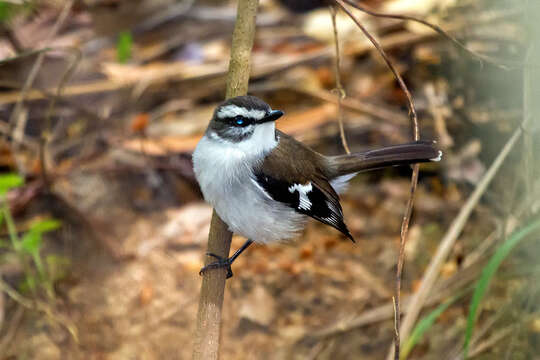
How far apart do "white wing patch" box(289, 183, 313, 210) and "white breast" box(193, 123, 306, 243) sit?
0.08 m

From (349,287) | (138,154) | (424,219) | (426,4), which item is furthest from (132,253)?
(426,4)

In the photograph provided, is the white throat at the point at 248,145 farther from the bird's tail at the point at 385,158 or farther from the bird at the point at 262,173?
the bird's tail at the point at 385,158

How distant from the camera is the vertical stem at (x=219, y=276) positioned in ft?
8.01

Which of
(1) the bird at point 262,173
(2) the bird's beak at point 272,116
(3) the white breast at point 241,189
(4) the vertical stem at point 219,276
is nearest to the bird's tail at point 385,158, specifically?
(1) the bird at point 262,173

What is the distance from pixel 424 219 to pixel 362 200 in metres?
0.58

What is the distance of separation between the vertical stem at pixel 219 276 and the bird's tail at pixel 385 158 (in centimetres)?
86

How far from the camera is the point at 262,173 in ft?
10.1

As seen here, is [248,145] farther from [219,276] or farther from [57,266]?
[57,266]

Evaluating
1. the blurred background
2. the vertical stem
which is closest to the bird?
the vertical stem

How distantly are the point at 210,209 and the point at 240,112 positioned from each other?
2.42 metres

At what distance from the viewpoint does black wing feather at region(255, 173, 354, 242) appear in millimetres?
3090

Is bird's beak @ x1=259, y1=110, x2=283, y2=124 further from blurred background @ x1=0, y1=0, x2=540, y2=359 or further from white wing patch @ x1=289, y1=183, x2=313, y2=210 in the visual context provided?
blurred background @ x1=0, y1=0, x2=540, y2=359

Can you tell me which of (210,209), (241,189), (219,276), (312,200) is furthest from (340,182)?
(210,209)

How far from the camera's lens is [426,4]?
20.4 ft
